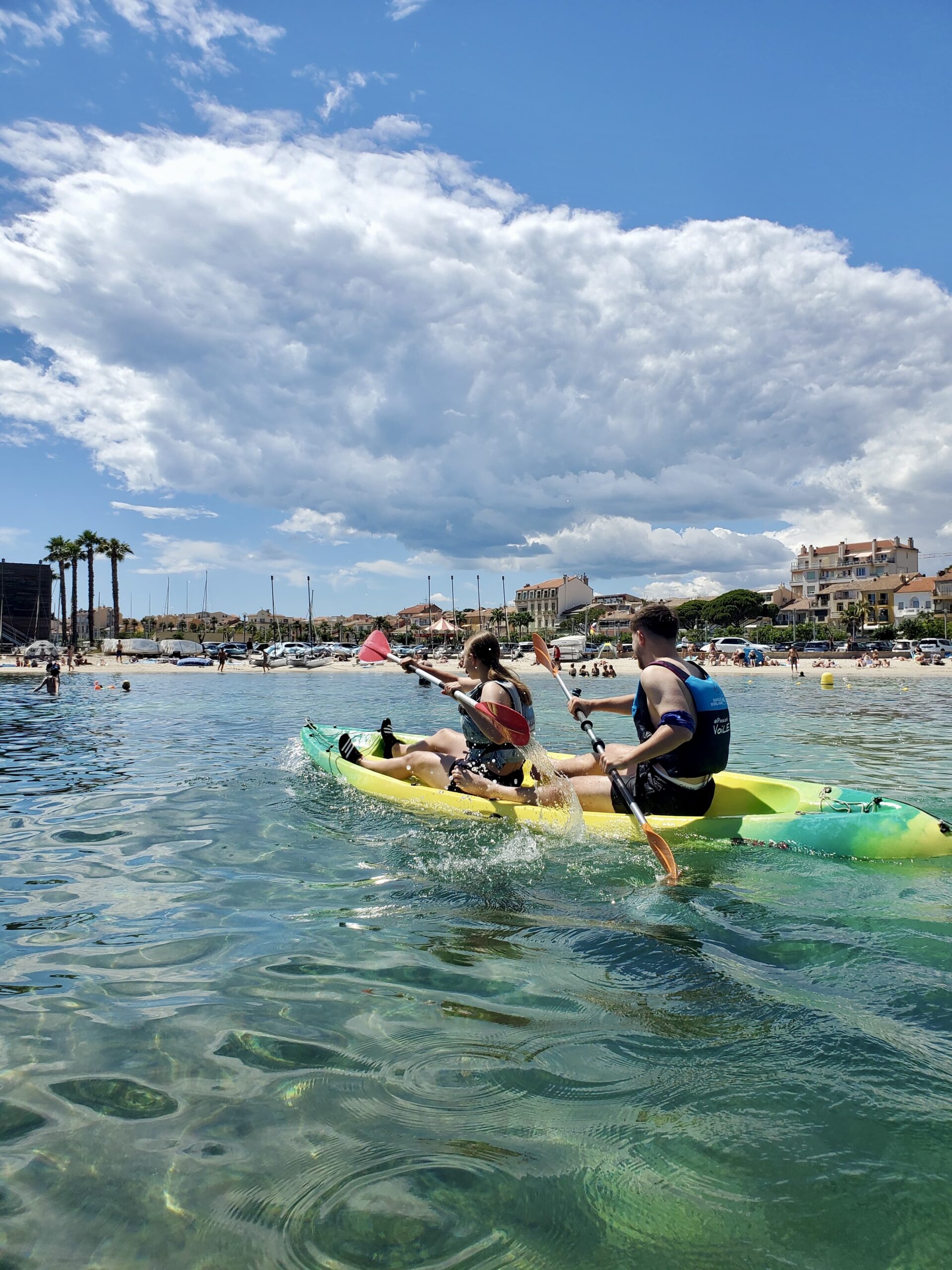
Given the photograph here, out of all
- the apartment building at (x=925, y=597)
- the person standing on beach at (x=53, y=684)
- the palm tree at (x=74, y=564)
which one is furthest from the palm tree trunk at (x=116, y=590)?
the apartment building at (x=925, y=597)

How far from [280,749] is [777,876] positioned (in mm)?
9582

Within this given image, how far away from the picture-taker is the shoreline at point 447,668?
4597 cm

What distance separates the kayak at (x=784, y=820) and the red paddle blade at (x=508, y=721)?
56 centimetres

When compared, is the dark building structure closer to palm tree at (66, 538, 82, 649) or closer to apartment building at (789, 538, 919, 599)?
palm tree at (66, 538, 82, 649)

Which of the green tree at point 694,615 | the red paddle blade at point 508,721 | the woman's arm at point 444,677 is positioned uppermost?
the green tree at point 694,615

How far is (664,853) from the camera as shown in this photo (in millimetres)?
5250

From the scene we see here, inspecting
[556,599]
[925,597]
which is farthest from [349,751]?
[556,599]

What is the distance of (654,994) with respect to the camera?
3.46 metres

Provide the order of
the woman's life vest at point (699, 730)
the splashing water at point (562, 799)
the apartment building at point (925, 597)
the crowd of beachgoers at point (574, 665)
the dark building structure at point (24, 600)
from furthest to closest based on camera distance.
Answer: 1. the apartment building at point (925, 597)
2. the dark building structure at point (24, 600)
3. the crowd of beachgoers at point (574, 665)
4. the splashing water at point (562, 799)
5. the woman's life vest at point (699, 730)

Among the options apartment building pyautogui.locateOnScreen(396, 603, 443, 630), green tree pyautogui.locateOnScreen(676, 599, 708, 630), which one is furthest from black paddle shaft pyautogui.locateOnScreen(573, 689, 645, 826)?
apartment building pyautogui.locateOnScreen(396, 603, 443, 630)

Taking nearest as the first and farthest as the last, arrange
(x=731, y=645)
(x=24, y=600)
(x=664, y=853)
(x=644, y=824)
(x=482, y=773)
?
(x=664, y=853), (x=644, y=824), (x=482, y=773), (x=731, y=645), (x=24, y=600)

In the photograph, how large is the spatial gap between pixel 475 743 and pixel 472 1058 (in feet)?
14.1

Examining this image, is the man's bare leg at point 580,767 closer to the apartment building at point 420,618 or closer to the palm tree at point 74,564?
the palm tree at point 74,564

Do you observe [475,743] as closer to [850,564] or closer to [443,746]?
[443,746]
